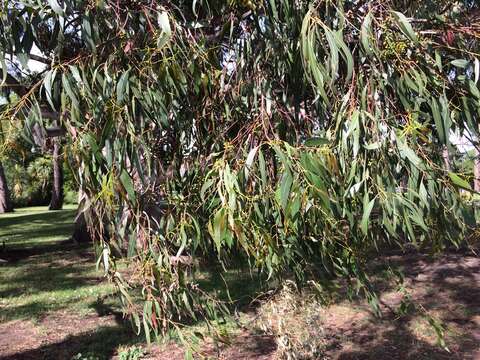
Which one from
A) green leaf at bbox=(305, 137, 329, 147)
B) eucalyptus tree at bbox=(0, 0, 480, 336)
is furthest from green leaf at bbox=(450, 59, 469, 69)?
green leaf at bbox=(305, 137, 329, 147)

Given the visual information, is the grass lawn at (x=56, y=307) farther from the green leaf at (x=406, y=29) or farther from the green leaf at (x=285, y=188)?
the green leaf at (x=406, y=29)

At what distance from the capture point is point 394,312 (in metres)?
5.49

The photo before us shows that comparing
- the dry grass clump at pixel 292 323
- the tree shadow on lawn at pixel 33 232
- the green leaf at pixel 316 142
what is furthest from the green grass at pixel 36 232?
the green leaf at pixel 316 142

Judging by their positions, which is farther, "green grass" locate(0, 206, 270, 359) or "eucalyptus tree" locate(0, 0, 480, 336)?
"green grass" locate(0, 206, 270, 359)

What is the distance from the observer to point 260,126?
7.24ft

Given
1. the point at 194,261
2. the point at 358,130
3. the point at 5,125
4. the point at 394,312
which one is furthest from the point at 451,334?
the point at 5,125

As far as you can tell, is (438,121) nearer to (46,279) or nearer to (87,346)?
(87,346)

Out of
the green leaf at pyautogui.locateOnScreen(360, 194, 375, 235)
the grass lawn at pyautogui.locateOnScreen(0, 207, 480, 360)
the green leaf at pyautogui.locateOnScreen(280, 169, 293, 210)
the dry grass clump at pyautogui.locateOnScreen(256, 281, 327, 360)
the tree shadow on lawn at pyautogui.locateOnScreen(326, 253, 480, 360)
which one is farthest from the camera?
the tree shadow on lawn at pyautogui.locateOnScreen(326, 253, 480, 360)

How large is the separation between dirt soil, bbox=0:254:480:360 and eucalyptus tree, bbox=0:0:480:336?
170 centimetres

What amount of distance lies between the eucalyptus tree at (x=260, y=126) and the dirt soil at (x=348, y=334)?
170 centimetres

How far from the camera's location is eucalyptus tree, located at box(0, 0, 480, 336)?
182 cm

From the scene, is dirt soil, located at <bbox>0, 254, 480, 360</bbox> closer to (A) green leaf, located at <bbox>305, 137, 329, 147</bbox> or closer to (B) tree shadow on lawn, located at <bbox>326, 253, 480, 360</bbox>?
(B) tree shadow on lawn, located at <bbox>326, 253, 480, 360</bbox>

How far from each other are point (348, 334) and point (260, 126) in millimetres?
3507

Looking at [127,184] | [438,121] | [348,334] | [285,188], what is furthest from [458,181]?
[348,334]
